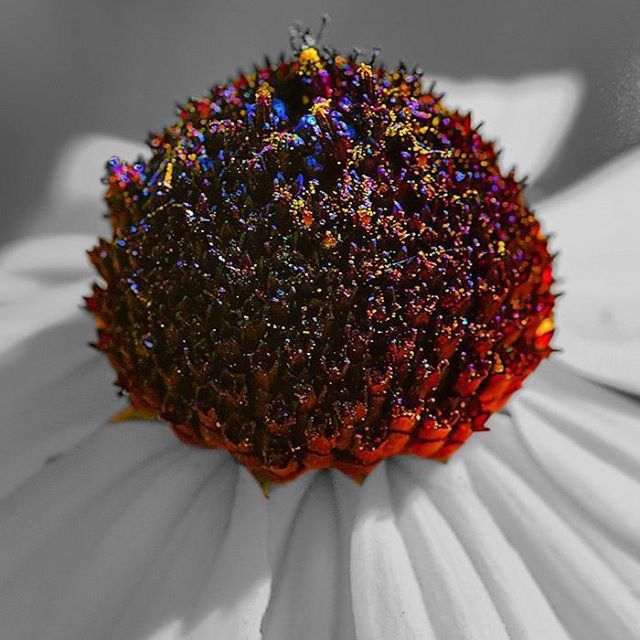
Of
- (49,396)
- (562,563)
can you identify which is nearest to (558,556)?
(562,563)

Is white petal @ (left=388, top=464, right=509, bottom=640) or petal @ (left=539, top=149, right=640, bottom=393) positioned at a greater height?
petal @ (left=539, top=149, right=640, bottom=393)

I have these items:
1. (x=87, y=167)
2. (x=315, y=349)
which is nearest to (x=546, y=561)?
(x=315, y=349)

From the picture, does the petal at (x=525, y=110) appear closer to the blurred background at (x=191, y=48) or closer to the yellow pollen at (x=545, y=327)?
the blurred background at (x=191, y=48)

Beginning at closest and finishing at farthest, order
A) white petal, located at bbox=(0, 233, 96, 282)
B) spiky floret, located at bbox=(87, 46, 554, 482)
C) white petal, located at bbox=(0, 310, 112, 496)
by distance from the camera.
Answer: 1. spiky floret, located at bbox=(87, 46, 554, 482)
2. white petal, located at bbox=(0, 310, 112, 496)
3. white petal, located at bbox=(0, 233, 96, 282)

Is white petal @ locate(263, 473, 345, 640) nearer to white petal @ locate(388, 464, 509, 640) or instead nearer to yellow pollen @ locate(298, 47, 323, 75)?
white petal @ locate(388, 464, 509, 640)

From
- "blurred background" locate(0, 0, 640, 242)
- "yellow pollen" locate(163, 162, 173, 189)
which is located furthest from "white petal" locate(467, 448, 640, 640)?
"blurred background" locate(0, 0, 640, 242)

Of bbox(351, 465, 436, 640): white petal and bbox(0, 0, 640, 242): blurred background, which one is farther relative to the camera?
bbox(0, 0, 640, 242): blurred background

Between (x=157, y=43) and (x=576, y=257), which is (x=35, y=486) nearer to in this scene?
(x=576, y=257)
